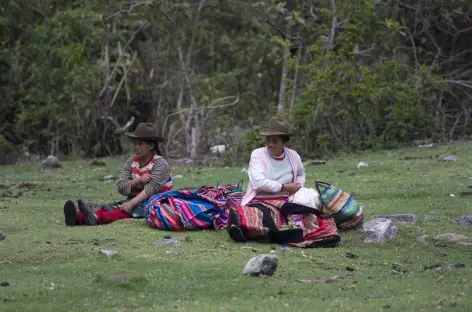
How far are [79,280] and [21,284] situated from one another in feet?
1.46

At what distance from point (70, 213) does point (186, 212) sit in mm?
1320

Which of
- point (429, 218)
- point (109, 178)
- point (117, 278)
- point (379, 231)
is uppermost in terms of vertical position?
point (117, 278)

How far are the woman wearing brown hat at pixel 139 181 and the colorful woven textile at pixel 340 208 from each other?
1.95 meters

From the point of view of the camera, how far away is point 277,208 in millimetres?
10719

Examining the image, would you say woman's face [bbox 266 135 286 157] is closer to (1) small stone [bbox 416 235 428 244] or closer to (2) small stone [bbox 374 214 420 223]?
(2) small stone [bbox 374 214 420 223]

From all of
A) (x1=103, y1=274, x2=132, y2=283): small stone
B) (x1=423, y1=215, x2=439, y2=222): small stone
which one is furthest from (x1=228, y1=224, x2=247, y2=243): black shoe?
(x1=423, y1=215, x2=439, y2=222): small stone

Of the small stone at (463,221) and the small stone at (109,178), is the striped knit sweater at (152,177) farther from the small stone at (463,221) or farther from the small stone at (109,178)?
the small stone at (109,178)

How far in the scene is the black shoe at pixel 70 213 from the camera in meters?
11.5

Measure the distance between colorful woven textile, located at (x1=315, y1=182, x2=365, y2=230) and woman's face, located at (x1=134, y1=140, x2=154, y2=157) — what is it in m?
2.11

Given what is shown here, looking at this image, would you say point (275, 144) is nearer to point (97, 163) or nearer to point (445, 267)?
point (445, 267)

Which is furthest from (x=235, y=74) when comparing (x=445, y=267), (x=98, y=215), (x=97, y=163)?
(x=445, y=267)

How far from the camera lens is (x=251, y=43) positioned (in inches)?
998

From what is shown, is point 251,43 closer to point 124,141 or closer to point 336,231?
point 124,141

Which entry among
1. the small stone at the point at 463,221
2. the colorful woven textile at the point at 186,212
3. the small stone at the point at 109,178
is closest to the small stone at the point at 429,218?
the small stone at the point at 463,221
